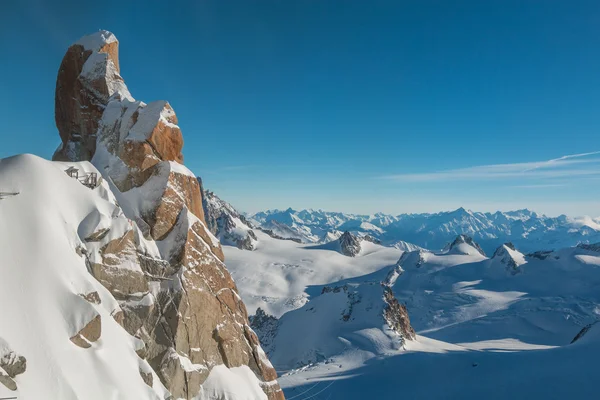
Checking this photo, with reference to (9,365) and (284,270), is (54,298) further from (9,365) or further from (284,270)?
(284,270)

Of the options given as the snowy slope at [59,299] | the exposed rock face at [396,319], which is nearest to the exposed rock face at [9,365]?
the snowy slope at [59,299]

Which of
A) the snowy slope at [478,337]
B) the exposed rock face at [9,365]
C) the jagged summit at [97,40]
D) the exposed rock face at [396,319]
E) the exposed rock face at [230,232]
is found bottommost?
the snowy slope at [478,337]

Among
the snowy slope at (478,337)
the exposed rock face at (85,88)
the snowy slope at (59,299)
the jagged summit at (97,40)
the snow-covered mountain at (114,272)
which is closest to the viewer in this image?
the snowy slope at (59,299)

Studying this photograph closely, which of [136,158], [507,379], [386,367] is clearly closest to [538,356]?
[507,379]

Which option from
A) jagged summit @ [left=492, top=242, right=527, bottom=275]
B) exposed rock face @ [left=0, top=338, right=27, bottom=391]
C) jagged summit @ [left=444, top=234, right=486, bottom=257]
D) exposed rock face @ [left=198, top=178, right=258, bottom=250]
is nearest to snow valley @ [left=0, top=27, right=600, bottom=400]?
exposed rock face @ [left=0, top=338, right=27, bottom=391]

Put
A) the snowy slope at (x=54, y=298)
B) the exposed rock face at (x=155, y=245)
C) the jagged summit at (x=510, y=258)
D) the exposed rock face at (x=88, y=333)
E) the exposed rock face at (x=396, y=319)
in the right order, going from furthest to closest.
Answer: the jagged summit at (x=510, y=258) → the exposed rock face at (x=396, y=319) → the exposed rock face at (x=155, y=245) → the exposed rock face at (x=88, y=333) → the snowy slope at (x=54, y=298)

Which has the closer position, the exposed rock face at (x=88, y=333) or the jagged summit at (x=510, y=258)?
the exposed rock face at (x=88, y=333)

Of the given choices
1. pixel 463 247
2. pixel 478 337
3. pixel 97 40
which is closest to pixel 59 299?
pixel 97 40

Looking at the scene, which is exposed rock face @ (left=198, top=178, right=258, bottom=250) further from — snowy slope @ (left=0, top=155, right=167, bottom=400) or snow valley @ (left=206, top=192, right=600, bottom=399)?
snowy slope @ (left=0, top=155, right=167, bottom=400)

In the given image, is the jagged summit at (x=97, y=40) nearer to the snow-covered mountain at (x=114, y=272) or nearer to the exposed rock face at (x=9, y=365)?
the snow-covered mountain at (x=114, y=272)
